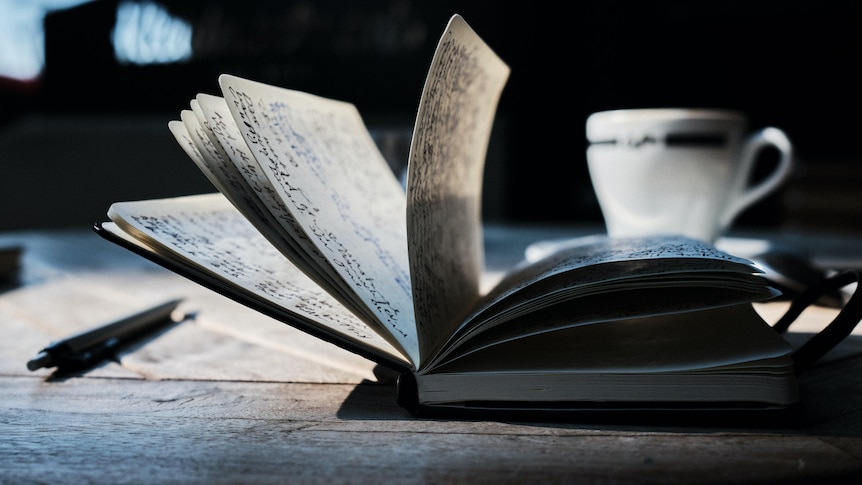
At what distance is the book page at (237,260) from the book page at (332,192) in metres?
0.02

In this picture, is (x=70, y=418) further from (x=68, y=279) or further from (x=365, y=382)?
(x=68, y=279)

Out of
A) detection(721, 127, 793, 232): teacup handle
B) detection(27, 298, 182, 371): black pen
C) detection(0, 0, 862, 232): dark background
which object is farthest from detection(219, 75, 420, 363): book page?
detection(0, 0, 862, 232): dark background

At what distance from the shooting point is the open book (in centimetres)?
31

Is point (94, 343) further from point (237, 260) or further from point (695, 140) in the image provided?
point (695, 140)

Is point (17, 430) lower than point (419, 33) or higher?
lower

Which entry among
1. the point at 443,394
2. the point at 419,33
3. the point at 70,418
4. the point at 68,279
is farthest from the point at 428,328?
the point at 419,33

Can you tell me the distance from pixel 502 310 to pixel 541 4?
2517 millimetres

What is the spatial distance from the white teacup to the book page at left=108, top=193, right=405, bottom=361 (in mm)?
484

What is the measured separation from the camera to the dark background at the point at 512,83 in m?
2.53

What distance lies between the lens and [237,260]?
37cm

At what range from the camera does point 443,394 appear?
312 mm

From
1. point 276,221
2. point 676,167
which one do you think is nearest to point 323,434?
point 276,221

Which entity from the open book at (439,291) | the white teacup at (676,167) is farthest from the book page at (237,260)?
the white teacup at (676,167)

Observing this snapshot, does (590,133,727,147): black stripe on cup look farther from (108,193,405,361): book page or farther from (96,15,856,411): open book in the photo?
(108,193,405,361): book page
